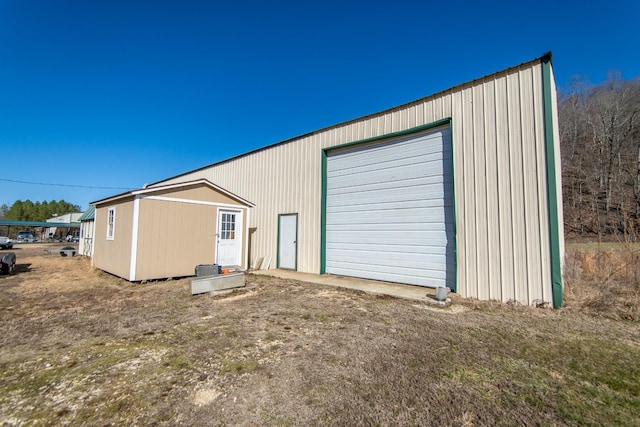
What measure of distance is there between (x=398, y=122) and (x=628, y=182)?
32515 millimetres

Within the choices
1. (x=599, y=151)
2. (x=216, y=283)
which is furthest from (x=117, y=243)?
(x=599, y=151)

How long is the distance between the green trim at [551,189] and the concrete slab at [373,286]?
6.45ft

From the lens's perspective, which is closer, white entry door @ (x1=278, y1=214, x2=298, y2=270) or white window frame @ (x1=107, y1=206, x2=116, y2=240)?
white window frame @ (x1=107, y1=206, x2=116, y2=240)

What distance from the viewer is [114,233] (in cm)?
940

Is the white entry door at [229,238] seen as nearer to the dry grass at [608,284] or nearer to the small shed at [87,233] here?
the dry grass at [608,284]

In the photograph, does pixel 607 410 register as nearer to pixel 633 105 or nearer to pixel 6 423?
pixel 6 423

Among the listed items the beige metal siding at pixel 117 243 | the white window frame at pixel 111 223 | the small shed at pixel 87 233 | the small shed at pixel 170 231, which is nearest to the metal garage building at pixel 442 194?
the small shed at pixel 170 231

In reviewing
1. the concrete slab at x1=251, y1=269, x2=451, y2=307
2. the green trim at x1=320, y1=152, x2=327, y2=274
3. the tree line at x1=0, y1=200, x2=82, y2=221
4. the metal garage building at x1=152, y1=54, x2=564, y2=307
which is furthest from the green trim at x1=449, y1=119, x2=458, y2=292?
the tree line at x1=0, y1=200, x2=82, y2=221

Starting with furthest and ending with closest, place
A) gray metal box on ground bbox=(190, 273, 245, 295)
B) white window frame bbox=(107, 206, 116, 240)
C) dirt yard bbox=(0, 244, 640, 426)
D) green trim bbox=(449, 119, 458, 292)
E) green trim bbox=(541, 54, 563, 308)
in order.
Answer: white window frame bbox=(107, 206, 116, 240), green trim bbox=(449, 119, 458, 292), gray metal box on ground bbox=(190, 273, 245, 295), green trim bbox=(541, 54, 563, 308), dirt yard bbox=(0, 244, 640, 426)

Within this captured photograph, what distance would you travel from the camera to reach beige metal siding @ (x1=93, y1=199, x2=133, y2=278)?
840cm

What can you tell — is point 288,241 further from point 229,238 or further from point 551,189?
point 551,189

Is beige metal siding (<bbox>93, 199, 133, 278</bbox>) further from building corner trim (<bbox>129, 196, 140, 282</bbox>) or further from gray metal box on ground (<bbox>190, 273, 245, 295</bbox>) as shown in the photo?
gray metal box on ground (<bbox>190, 273, 245, 295</bbox>)

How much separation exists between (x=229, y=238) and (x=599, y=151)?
38.5m

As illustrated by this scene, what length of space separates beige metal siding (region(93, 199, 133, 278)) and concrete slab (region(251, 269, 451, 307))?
423 cm
